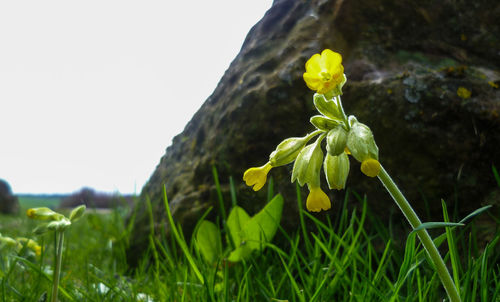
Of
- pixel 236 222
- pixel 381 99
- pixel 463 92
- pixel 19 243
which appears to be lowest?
pixel 236 222

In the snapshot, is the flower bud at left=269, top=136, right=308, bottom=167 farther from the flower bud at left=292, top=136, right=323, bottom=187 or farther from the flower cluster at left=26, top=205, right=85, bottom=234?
the flower cluster at left=26, top=205, right=85, bottom=234

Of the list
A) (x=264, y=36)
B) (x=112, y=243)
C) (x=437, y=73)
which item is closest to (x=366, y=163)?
(x=437, y=73)

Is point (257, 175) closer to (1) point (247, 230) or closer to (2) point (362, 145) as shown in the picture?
(2) point (362, 145)

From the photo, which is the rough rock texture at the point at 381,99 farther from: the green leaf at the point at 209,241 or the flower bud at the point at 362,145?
the flower bud at the point at 362,145

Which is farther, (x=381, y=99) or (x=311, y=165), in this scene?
(x=381, y=99)

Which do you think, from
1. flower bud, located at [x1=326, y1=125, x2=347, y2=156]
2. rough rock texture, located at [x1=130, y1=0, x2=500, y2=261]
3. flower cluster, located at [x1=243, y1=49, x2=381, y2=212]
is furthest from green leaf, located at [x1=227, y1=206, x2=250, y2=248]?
flower bud, located at [x1=326, y1=125, x2=347, y2=156]

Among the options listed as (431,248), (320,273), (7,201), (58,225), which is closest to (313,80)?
(431,248)

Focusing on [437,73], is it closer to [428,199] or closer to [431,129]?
[431,129]
